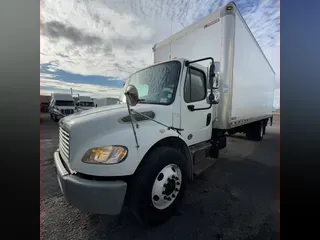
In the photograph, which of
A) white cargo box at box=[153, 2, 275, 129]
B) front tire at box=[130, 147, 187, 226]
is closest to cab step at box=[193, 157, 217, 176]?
front tire at box=[130, 147, 187, 226]

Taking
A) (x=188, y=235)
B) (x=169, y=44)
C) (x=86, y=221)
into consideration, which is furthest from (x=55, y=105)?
(x=188, y=235)

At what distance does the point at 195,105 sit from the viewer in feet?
9.63

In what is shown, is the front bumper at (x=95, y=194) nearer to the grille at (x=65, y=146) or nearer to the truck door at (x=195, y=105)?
the grille at (x=65, y=146)

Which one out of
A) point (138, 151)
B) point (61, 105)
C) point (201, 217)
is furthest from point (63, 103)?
point (201, 217)

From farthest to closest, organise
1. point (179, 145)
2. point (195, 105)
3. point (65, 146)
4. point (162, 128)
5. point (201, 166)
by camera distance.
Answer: point (201, 166) → point (195, 105) → point (179, 145) → point (162, 128) → point (65, 146)

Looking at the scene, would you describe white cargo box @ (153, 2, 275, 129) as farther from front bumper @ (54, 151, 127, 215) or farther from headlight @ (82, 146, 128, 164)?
front bumper @ (54, 151, 127, 215)

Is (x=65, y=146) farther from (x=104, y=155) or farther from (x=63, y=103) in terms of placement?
(x=63, y=103)

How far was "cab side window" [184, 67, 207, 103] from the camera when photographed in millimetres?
2773

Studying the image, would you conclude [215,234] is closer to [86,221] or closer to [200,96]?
[86,221]

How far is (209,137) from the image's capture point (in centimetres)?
362

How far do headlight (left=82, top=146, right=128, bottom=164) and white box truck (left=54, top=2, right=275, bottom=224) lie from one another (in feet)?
0.04

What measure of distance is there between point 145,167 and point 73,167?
2.72 ft

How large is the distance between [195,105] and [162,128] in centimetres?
Result: 102

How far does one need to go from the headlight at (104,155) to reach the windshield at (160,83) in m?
1.14
